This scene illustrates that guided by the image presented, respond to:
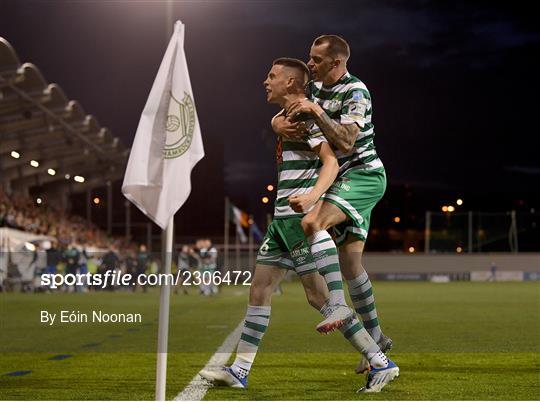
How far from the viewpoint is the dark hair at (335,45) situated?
6023mm

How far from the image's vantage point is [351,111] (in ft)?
19.3

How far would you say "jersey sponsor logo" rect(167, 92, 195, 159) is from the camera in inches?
219

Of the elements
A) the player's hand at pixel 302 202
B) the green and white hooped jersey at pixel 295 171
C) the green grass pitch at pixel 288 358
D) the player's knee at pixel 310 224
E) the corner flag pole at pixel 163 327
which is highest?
the green and white hooped jersey at pixel 295 171

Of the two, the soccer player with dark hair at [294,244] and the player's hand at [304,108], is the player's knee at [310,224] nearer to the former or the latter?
the soccer player with dark hair at [294,244]

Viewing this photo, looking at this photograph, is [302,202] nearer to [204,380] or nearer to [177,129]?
[177,129]

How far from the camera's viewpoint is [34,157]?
155ft

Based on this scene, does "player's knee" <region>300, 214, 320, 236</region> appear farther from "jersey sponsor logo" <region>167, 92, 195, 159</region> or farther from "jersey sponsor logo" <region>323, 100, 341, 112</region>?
"jersey sponsor logo" <region>167, 92, 195, 159</region>

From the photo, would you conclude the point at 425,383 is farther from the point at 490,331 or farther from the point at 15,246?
the point at 15,246

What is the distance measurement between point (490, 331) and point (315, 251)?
308 inches

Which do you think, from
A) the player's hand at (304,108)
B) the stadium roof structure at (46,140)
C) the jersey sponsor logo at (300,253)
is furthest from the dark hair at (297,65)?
the stadium roof structure at (46,140)

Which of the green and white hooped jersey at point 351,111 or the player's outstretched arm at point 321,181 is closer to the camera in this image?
the player's outstretched arm at point 321,181

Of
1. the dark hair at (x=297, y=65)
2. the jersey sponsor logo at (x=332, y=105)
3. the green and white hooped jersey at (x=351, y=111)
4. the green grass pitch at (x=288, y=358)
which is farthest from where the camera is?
the green grass pitch at (x=288, y=358)

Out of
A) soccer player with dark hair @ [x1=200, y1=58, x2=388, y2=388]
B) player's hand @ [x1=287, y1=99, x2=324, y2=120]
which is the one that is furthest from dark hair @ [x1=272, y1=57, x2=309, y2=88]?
player's hand @ [x1=287, y1=99, x2=324, y2=120]

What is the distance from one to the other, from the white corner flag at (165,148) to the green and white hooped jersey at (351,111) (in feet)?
2.62
